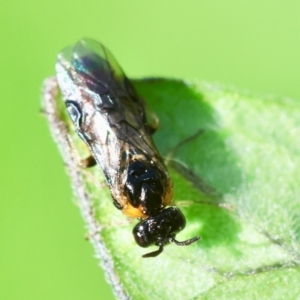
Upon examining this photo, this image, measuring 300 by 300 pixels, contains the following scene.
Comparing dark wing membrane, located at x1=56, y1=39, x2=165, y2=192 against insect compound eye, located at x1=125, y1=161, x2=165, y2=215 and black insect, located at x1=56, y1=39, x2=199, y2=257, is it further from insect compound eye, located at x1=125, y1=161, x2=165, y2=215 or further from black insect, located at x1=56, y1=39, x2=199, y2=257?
insect compound eye, located at x1=125, y1=161, x2=165, y2=215

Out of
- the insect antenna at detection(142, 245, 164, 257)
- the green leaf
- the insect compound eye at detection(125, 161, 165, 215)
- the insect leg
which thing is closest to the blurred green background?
the insect leg

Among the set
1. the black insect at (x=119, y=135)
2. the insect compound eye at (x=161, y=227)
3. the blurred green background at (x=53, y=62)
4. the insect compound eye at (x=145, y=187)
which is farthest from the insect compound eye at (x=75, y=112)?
the insect compound eye at (x=161, y=227)

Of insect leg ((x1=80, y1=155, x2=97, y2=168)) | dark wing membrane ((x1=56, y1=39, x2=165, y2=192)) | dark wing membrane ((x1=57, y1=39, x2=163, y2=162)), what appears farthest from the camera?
dark wing membrane ((x1=57, y1=39, x2=163, y2=162))

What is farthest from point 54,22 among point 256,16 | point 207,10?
point 256,16

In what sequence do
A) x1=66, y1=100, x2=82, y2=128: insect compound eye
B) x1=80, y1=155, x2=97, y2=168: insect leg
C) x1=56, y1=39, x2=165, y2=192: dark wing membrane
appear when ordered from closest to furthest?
x1=80, y1=155, x2=97, y2=168: insect leg
x1=66, y1=100, x2=82, y2=128: insect compound eye
x1=56, y1=39, x2=165, y2=192: dark wing membrane

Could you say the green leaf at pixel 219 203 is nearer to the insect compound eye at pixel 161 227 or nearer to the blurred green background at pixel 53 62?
the insect compound eye at pixel 161 227

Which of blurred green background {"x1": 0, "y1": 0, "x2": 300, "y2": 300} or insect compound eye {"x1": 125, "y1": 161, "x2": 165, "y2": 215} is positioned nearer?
insect compound eye {"x1": 125, "y1": 161, "x2": 165, "y2": 215}

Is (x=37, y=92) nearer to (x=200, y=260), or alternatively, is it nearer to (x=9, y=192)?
(x=9, y=192)

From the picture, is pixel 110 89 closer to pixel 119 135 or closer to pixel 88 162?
pixel 119 135
